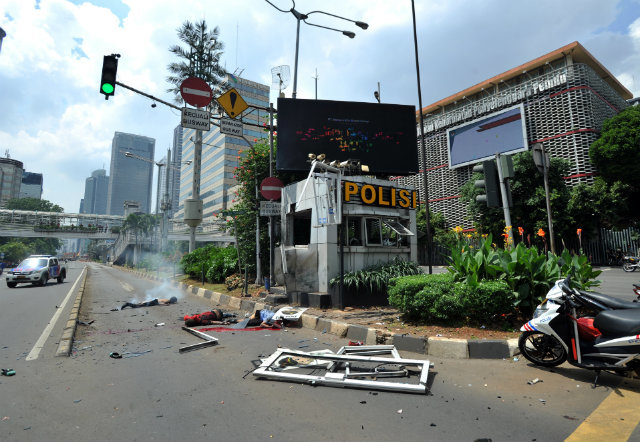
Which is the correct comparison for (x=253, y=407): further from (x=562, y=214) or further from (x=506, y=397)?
(x=562, y=214)

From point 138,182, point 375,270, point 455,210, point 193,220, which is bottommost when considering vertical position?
point 375,270

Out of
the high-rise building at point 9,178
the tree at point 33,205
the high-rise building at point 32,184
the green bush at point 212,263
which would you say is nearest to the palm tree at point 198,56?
the green bush at point 212,263

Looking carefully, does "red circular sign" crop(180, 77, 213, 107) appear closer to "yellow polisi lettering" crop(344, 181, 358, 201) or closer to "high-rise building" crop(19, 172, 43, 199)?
"yellow polisi lettering" crop(344, 181, 358, 201)

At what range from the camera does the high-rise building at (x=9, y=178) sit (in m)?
119

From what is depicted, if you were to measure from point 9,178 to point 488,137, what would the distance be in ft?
500

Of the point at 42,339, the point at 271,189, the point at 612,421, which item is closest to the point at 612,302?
the point at 612,421

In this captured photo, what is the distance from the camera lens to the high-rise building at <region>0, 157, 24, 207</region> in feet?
390

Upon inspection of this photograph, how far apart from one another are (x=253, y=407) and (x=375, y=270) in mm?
6124

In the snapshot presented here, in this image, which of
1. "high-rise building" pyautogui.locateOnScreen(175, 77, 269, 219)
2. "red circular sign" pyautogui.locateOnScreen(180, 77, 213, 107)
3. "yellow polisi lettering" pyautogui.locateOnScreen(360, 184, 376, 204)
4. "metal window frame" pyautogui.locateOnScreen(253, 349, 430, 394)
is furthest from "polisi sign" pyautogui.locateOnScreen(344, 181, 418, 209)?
"high-rise building" pyautogui.locateOnScreen(175, 77, 269, 219)

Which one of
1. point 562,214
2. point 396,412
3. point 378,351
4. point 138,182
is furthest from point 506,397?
point 138,182

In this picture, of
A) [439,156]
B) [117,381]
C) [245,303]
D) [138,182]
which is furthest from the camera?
[138,182]

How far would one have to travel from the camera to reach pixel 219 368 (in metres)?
4.36

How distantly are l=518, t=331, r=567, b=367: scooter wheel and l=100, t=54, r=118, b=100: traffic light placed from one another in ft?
30.2

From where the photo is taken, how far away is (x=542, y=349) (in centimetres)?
425
